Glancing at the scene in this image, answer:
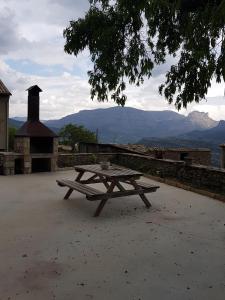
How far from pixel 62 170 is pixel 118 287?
34.2ft

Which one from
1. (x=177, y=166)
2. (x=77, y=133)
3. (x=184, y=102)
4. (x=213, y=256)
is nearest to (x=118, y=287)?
(x=213, y=256)

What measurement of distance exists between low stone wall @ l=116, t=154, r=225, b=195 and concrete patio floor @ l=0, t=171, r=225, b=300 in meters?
1.35

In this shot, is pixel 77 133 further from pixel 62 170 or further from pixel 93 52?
pixel 93 52

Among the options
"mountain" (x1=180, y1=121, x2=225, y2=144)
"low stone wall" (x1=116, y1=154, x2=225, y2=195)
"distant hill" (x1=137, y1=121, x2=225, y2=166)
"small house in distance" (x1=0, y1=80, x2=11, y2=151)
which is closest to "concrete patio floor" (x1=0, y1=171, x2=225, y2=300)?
"low stone wall" (x1=116, y1=154, x2=225, y2=195)

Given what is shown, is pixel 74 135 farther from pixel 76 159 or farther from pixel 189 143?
pixel 189 143

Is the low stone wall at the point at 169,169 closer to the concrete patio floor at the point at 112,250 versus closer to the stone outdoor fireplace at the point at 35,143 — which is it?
the stone outdoor fireplace at the point at 35,143

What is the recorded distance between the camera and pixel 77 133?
137 feet

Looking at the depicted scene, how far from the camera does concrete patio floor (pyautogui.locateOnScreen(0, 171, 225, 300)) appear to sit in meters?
3.61

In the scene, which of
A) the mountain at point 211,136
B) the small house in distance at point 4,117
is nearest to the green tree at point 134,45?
the small house in distance at point 4,117

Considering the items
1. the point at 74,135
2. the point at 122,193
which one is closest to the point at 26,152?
the point at 122,193

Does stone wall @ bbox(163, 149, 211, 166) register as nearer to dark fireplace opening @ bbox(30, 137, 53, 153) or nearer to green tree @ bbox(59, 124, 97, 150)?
dark fireplace opening @ bbox(30, 137, 53, 153)

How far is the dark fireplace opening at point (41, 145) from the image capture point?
13484 millimetres

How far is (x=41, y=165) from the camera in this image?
14.1 metres

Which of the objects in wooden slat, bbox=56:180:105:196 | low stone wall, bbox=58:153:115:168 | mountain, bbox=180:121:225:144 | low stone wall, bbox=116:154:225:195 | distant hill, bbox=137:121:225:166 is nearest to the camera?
wooden slat, bbox=56:180:105:196
